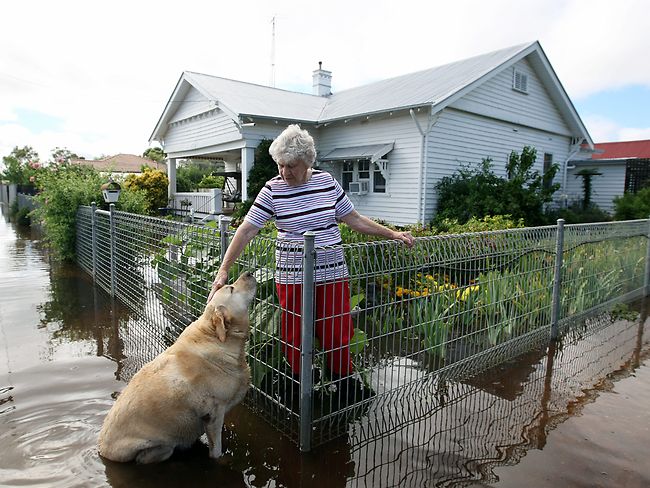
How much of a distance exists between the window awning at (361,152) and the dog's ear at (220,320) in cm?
1095

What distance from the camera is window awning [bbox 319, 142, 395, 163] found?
1320 centimetres

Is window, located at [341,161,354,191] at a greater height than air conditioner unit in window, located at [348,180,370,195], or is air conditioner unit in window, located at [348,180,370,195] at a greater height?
window, located at [341,161,354,191]

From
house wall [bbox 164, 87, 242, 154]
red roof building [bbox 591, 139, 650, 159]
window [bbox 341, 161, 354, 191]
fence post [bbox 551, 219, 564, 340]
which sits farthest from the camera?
red roof building [bbox 591, 139, 650, 159]

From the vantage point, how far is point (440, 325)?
11.8 ft

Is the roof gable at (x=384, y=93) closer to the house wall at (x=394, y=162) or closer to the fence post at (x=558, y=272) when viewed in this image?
the house wall at (x=394, y=162)

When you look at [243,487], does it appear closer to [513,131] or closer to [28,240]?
[28,240]

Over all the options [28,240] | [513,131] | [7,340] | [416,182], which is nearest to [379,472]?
[7,340]

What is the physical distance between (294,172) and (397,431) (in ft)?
6.30

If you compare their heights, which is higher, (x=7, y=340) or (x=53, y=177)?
(x=53, y=177)

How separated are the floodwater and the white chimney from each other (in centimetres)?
1666

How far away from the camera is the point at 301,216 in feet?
9.95

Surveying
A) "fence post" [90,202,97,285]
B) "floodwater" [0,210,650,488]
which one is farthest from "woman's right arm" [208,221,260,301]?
"fence post" [90,202,97,285]

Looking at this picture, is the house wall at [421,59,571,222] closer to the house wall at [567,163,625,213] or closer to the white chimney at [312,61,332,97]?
the house wall at [567,163,625,213]

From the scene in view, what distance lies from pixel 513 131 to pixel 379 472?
1536 cm
